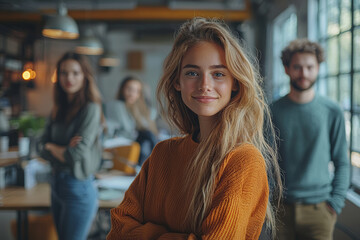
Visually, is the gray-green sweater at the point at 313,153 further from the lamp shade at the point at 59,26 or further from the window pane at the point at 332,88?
the lamp shade at the point at 59,26

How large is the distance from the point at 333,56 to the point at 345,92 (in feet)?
1.58

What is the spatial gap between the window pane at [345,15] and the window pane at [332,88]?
20.8 inches

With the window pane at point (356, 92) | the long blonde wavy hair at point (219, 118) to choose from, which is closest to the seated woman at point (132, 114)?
the window pane at point (356, 92)

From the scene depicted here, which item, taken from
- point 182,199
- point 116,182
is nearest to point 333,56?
point 116,182

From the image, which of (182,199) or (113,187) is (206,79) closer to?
(182,199)

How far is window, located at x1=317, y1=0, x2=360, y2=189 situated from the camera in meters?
2.66

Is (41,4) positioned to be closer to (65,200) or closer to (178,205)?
(65,200)

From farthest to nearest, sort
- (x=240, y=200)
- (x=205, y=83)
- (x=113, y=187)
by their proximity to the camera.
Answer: (x=113, y=187) → (x=205, y=83) → (x=240, y=200)

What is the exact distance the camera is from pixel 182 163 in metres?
1.08

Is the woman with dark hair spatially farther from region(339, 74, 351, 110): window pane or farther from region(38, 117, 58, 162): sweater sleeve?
region(339, 74, 351, 110): window pane

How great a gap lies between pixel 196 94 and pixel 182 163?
0.25 m

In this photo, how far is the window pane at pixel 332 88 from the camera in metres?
3.22

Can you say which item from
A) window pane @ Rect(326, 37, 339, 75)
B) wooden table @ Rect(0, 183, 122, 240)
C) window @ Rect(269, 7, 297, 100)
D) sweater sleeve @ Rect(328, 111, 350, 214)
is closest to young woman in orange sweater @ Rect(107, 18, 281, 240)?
sweater sleeve @ Rect(328, 111, 350, 214)

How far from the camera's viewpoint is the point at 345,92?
298cm
